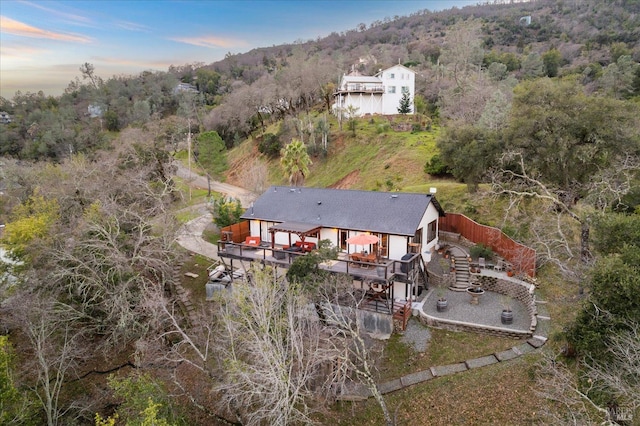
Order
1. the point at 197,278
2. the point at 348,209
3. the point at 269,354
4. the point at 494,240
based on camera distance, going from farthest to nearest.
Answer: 1. the point at 197,278
2. the point at 494,240
3. the point at 348,209
4. the point at 269,354

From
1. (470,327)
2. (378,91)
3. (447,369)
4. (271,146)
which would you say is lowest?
(447,369)

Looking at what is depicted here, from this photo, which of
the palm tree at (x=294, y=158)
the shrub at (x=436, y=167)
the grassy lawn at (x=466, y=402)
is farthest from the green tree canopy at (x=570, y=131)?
the palm tree at (x=294, y=158)

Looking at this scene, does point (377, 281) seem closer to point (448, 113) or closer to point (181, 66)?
point (448, 113)

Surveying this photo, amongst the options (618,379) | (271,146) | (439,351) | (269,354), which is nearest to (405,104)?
(271,146)

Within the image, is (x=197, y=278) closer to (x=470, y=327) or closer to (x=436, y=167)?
(x=470, y=327)

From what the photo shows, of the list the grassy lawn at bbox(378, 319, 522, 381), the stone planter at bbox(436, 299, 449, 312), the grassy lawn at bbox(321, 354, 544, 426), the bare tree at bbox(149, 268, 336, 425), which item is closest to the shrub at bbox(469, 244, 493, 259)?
the stone planter at bbox(436, 299, 449, 312)

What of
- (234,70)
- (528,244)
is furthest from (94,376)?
(234,70)

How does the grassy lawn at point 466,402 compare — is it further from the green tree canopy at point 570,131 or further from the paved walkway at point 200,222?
the paved walkway at point 200,222
